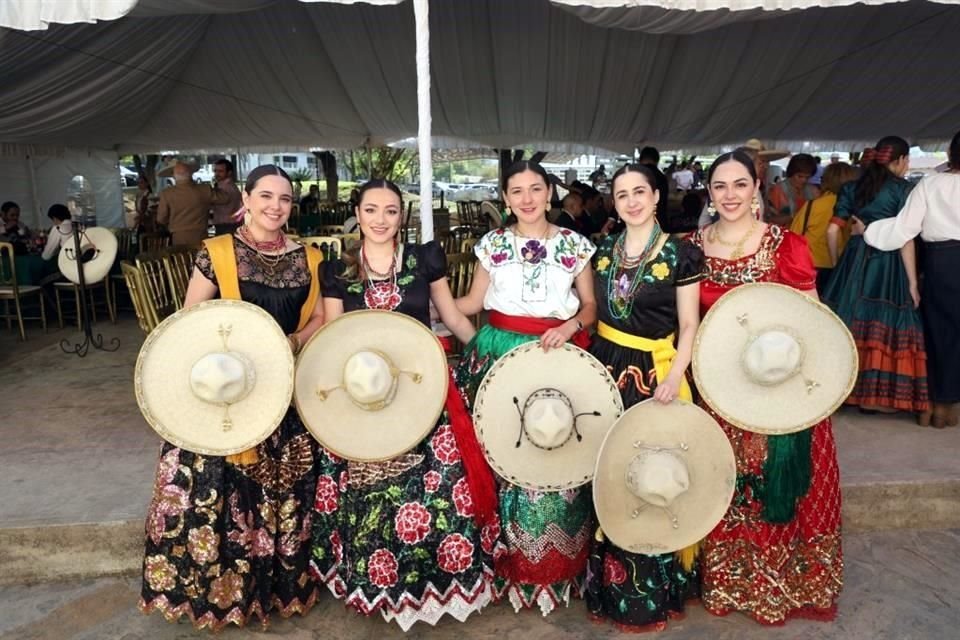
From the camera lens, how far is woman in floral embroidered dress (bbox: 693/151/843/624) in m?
2.24

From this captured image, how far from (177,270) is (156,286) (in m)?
0.25

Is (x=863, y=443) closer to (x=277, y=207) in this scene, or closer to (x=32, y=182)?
(x=277, y=207)

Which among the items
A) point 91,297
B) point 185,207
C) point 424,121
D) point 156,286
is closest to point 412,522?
point 424,121

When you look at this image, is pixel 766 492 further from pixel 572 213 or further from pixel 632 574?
pixel 572 213

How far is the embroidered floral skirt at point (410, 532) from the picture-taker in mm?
2225

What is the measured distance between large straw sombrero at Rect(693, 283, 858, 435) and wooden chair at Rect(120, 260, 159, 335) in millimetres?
2824

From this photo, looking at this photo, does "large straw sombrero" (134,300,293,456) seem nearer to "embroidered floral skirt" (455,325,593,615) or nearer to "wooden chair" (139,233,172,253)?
"embroidered floral skirt" (455,325,593,615)

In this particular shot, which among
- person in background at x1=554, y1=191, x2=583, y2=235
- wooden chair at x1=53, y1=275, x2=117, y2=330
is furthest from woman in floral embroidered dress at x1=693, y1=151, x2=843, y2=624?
wooden chair at x1=53, y1=275, x2=117, y2=330

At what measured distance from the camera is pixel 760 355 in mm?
2098

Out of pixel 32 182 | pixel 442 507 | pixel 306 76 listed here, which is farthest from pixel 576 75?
pixel 32 182

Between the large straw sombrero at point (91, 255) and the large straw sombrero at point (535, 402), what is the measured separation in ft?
14.2

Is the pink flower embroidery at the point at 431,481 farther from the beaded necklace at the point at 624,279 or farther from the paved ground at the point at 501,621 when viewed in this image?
the beaded necklace at the point at 624,279

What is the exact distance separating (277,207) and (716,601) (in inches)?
79.1

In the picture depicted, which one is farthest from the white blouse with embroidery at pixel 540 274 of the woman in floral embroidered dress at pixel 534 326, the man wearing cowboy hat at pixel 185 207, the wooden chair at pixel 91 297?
the wooden chair at pixel 91 297
